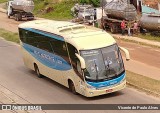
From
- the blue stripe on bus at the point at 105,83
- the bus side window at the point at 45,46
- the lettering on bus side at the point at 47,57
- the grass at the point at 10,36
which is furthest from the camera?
the grass at the point at 10,36

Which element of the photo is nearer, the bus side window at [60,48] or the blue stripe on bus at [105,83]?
the blue stripe on bus at [105,83]

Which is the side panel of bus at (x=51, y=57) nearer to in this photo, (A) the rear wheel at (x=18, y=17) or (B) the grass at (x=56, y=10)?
(B) the grass at (x=56, y=10)

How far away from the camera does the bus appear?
17219 millimetres

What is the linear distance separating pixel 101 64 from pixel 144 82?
3.44m

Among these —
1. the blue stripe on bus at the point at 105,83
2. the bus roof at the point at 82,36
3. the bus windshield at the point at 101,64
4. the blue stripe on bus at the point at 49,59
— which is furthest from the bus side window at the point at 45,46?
the blue stripe on bus at the point at 105,83

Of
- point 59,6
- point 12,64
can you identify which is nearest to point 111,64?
point 12,64

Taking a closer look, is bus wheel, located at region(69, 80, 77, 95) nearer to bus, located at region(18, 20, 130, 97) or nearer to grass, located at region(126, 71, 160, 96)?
bus, located at region(18, 20, 130, 97)

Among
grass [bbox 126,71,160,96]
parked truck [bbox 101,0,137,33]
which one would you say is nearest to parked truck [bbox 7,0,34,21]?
parked truck [bbox 101,0,137,33]

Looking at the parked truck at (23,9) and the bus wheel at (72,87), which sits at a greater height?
the parked truck at (23,9)

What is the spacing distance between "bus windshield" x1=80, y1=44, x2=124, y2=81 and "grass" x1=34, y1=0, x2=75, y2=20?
31832 mm

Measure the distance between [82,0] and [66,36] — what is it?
32.1 metres

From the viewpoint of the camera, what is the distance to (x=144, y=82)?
1977 centimetres


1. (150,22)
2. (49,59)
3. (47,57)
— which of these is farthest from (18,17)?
(49,59)

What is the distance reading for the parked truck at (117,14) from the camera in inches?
1439
